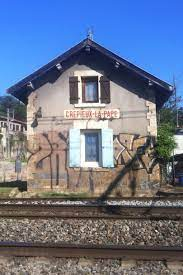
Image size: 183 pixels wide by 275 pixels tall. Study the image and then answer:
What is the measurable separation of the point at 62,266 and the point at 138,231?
3037 millimetres

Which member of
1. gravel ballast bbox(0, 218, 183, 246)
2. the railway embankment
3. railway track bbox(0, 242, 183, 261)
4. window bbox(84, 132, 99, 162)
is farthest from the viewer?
window bbox(84, 132, 99, 162)

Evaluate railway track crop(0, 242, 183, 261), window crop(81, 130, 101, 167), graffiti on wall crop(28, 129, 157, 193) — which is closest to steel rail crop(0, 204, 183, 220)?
railway track crop(0, 242, 183, 261)

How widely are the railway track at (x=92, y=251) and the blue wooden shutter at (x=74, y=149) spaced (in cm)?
1189

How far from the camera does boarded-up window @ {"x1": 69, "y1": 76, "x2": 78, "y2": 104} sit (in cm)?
1972

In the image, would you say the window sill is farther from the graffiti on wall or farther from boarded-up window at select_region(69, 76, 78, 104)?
the graffiti on wall

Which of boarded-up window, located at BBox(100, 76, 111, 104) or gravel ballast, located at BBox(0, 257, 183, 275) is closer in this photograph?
gravel ballast, located at BBox(0, 257, 183, 275)

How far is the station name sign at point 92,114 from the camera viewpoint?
19.6 meters

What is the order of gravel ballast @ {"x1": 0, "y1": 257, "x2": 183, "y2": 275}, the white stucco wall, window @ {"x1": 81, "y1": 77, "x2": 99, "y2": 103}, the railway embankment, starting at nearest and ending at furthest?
gravel ballast @ {"x1": 0, "y1": 257, "x2": 183, "y2": 275}, the railway embankment, the white stucco wall, window @ {"x1": 81, "y1": 77, "x2": 99, "y2": 103}

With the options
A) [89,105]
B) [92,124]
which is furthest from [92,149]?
[89,105]

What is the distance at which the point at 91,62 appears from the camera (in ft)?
65.9

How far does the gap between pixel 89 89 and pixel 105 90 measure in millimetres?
844

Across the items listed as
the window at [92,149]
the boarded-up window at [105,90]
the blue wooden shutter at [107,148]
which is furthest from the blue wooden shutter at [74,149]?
the boarded-up window at [105,90]

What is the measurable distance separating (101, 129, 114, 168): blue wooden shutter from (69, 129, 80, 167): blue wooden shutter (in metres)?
1.07

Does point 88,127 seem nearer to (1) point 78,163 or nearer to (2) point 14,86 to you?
(1) point 78,163
